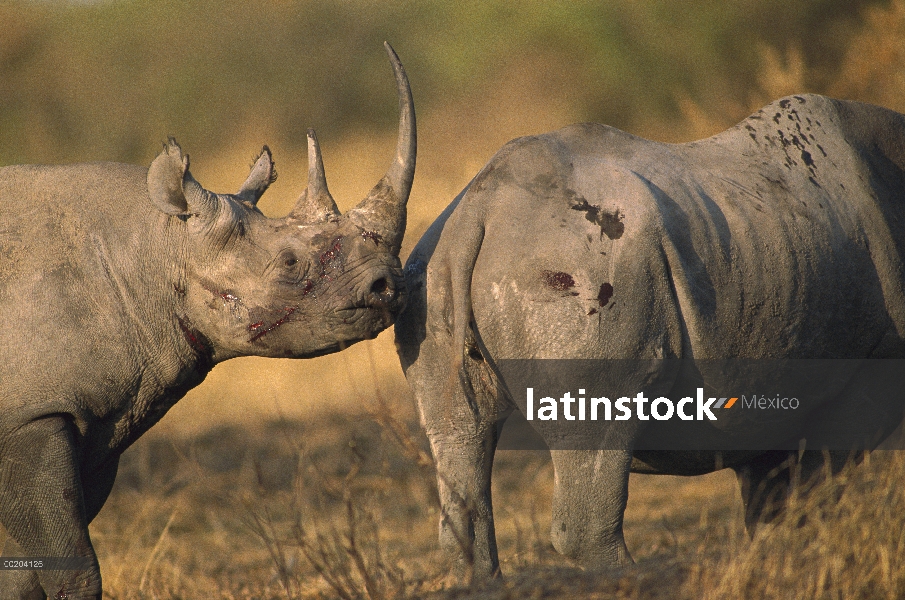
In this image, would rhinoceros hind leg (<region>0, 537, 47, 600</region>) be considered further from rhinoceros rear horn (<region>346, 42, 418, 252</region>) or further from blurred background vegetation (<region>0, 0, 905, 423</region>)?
blurred background vegetation (<region>0, 0, 905, 423</region>)

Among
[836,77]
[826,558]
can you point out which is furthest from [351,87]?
[826,558]

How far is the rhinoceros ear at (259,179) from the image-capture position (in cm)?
502

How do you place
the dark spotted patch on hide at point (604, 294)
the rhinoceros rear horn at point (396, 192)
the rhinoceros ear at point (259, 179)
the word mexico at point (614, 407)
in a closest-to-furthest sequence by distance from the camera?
the dark spotted patch on hide at point (604, 294) < the word mexico at point (614, 407) < the rhinoceros rear horn at point (396, 192) < the rhinoceros ear at point (259, 179)

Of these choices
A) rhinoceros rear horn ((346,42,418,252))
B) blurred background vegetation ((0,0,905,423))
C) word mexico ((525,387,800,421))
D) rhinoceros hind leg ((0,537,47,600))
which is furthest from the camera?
blurred background vegetation ((0,0,905,423))

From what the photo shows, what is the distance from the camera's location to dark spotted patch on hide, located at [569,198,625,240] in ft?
13.8

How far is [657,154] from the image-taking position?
4699mm

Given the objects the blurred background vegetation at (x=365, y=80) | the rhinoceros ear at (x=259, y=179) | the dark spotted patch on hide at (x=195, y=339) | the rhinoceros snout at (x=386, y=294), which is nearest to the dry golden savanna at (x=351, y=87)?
the blurred background vegetation at (x=365, y=80)

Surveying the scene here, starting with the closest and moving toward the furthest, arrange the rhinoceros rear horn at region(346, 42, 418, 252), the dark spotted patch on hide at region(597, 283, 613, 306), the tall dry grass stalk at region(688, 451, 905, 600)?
the tall dry grass stalk at region(688, 451, 905, 600) < the dark spotted patch on hide at region(597, 283, 613, 306) < the rhinoceros rear horn at region(346, 42, 418, 252)

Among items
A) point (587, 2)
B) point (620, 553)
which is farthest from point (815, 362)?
point (587, 2)

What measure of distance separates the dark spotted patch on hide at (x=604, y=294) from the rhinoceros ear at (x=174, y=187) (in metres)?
1.59
